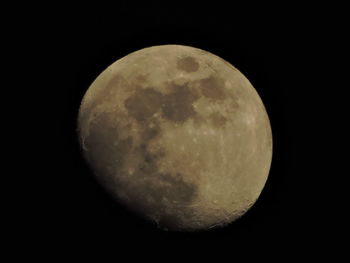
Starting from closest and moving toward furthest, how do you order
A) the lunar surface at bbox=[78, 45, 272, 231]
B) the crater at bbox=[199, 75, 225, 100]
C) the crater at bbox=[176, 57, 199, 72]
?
the lunar surface at bbox=[78, 45, 272, 231], the crater at bbox=[199, 75, 225, 100], the crater at bbox=[176, 57, 199, 72]

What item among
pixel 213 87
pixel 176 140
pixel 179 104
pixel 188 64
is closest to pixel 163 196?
pixel 176 140

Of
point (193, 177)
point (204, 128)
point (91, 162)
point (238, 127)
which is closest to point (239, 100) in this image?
point (238, 127)

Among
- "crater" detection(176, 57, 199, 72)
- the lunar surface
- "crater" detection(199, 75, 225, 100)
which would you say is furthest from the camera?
"crater" detection(176, 57, 199, 72)

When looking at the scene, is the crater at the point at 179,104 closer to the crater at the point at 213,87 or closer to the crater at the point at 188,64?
the crater at the point at 213,87

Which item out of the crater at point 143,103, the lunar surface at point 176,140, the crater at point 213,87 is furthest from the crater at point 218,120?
the crater at point 143,103

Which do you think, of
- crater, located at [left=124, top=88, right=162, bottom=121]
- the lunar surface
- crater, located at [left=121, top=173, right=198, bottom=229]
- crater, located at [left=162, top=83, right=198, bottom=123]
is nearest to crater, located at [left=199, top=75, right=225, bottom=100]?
the lunar surface

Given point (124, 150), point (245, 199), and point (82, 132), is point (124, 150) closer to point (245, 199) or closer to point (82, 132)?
point (82, 132)

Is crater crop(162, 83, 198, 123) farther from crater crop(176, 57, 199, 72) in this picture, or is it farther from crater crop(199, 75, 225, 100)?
crater crop(176, 57, 199, 72)
